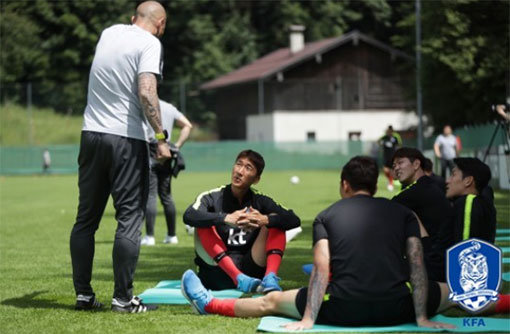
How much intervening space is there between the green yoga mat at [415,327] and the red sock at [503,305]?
273mm

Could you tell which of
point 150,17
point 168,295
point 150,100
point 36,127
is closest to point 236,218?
point 168,295

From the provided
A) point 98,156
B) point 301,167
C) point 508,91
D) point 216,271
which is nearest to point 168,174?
point 216,271

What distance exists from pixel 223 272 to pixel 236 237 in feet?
1.01

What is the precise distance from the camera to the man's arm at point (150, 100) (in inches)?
285

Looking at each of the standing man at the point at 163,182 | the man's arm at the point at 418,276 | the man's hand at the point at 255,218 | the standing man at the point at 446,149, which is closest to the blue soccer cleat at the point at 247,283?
the man's hand at the point at 255,218

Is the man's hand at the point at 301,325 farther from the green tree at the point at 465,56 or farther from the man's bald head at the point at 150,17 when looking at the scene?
the green tree at the point at 465,56

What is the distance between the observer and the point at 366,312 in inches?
243

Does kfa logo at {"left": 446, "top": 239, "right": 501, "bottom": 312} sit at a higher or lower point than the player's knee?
higher

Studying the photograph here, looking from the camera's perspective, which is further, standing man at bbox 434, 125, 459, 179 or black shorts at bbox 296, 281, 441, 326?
standing man at bbox 434, 125, 459, 179

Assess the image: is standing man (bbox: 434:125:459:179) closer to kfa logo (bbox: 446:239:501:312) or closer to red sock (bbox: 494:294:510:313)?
red sock (bbox: 494:294:510:313)

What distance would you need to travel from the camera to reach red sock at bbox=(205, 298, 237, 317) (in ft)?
22.8

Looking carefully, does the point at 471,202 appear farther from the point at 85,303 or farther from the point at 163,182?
the point at 163,182

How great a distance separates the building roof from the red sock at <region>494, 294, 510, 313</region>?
2134 inches

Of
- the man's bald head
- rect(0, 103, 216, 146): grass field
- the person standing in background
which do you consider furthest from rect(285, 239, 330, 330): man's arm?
rect(0, 103, 216, 146): grass field
